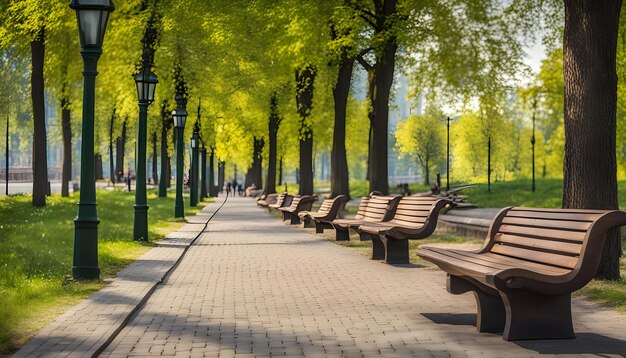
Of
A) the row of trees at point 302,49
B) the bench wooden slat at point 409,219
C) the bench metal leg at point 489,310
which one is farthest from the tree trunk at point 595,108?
the row of trees at point 302,49

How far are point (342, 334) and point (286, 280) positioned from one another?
14.1 feet

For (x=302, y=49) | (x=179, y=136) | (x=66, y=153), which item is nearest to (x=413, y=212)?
(x=302, y=49)

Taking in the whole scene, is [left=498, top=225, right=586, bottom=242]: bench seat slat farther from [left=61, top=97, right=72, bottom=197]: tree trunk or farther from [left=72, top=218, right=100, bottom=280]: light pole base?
[left=61, top=97, right=72, bottom=197]: tree trunk

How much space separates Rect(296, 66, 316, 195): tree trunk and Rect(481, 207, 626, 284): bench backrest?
86.6 ft

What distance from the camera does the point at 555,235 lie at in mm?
7195

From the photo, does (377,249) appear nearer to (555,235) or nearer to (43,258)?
(43,258)

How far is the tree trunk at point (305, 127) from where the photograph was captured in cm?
3519

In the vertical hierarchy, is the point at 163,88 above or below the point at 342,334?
above

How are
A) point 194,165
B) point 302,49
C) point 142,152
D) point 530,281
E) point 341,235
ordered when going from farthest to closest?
point 194,165 < point 302,49 < point 341,235 < point 142,152 < point 530,281

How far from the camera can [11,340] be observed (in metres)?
6.94

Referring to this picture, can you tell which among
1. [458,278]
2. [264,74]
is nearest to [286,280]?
[458,278]

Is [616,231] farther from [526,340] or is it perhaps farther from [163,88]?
[163,88]

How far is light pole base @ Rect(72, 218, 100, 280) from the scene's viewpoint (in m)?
11.4

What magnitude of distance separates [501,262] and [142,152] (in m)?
12.6
